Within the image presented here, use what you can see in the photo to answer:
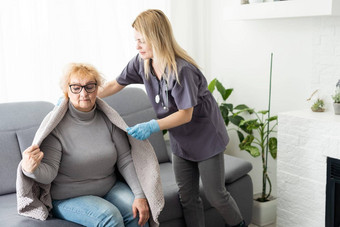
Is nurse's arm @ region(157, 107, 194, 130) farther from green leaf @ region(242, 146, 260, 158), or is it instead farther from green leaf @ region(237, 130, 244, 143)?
green leaf @ region(237, 130, 244, 143)

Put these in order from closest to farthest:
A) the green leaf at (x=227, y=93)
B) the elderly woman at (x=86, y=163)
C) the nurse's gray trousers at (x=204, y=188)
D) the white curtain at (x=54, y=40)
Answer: the elderly woman at (x=86, y=163) < the nurse's gray trousers at (x=204, y=188) < the white curtain at (x=54, y=40) < the green leaf at (x=227, y=93)

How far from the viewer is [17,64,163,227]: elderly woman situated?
2020 mm

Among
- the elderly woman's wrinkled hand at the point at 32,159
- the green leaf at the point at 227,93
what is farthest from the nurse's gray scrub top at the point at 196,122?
the green leaf at the point at 227,93

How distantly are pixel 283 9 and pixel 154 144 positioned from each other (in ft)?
3.83

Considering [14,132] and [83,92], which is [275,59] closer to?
[83,92]

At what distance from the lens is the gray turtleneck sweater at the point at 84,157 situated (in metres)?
2.06

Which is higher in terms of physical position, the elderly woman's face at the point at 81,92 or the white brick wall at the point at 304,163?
the elderly woman's face at the point at 81,92

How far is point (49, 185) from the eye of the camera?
81.3 inches

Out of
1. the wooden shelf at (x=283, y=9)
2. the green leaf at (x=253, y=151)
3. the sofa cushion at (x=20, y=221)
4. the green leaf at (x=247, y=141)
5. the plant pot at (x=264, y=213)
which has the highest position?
the wooden shelf at (x=283, y=9)

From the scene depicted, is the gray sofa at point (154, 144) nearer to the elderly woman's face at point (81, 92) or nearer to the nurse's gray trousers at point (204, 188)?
the nurse's gray trousers at point (204, 188)

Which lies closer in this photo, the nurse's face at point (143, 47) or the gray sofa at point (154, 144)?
the nurse's face at point (143, 47)

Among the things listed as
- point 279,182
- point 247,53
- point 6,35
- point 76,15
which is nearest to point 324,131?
point 279,182

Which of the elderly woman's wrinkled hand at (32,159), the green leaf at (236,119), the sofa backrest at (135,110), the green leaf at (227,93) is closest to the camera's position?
the elderly woman's wrinkled hand at (32,159)

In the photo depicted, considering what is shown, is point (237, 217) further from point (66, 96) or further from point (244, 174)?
point (66, 96)
